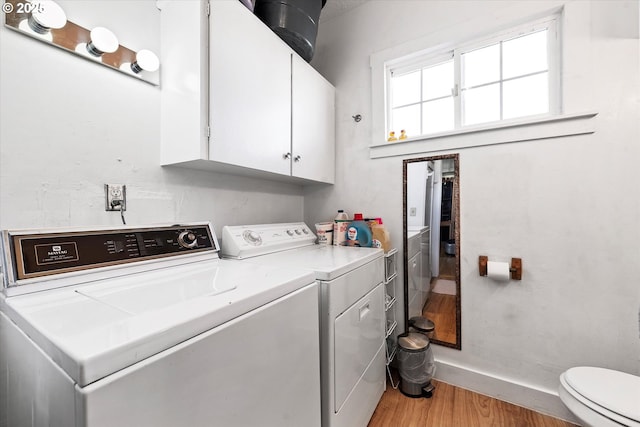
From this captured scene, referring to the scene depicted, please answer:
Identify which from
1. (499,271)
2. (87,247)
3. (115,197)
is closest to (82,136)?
(115,197)

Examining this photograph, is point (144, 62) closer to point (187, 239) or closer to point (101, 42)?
point (101, 42)

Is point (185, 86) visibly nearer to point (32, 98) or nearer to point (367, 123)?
point (32, 98)

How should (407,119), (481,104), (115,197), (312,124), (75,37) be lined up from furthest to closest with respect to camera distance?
1. (407,119)
2. (312,124)
3. (481,104)
4. (115,197)
5. (75,37)

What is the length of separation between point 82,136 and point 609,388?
2.44 meters

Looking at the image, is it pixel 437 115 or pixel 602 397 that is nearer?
pixel 602 397

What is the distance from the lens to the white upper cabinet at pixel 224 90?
1.17 m

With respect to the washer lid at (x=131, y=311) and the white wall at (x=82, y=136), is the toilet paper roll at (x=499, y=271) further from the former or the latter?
the white wall at (x=82, y=136)

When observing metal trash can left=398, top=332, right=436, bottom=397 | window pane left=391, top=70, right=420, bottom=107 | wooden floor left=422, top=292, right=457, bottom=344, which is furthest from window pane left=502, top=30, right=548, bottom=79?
metal trash can left=398, top=332, right=436, bottom=397

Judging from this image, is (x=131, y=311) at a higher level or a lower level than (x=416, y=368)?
higher

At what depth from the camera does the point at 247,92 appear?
1.35 metres

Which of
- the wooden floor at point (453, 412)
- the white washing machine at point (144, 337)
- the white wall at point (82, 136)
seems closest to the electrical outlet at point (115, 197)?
the white wall at point (82, 136)

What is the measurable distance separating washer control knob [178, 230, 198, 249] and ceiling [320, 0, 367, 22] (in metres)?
2.05

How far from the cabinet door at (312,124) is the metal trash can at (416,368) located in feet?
4.25

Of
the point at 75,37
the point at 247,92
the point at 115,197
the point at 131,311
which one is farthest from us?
the point at 247,92
